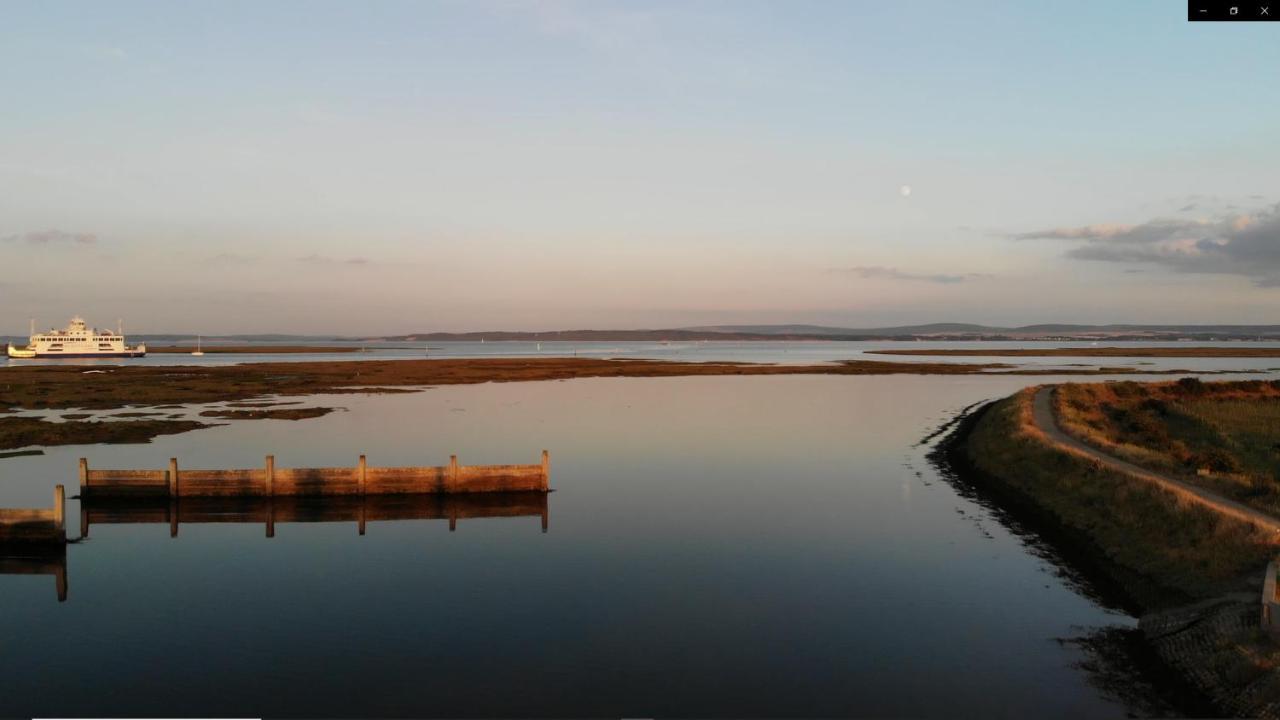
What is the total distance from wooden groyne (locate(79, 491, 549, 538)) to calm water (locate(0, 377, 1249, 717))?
0.82 metres

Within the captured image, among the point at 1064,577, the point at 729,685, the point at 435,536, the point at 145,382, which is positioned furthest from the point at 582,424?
the point at 145,382

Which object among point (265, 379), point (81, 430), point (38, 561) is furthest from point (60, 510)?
point (265, 379)

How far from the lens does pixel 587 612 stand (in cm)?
2169

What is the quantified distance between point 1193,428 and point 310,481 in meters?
56.3

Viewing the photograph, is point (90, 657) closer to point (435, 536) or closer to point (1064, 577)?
point (435, 536)

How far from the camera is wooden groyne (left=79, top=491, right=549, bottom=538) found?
3194 centimetres

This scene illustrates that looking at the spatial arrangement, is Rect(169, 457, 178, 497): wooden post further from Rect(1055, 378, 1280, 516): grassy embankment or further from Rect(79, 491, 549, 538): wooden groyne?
Rect(1055, 378, 1280, 516): grassy embankment

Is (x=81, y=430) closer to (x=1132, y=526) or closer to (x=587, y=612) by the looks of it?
(x=587, y=612)

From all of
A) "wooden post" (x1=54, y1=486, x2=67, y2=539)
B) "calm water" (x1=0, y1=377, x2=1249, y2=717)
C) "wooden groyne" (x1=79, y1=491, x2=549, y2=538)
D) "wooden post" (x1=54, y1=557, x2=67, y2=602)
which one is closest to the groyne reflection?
"wooden groyne" (x1=79, y1=491, x2=549, y2=538)

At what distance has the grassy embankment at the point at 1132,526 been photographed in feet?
71.9

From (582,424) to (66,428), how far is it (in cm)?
3464

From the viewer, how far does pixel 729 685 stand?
17.3 m

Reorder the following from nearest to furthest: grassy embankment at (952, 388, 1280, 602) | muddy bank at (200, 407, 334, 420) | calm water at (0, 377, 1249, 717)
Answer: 1. calm water at (0, 377, 1249, 717)
2. grassy embankment at (952, 388, 1280, 602)
3. muddy bank at (200, 407, 334, 420)

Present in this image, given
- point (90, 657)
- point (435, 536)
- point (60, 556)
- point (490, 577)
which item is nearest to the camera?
point (90, 657)
